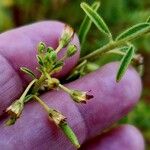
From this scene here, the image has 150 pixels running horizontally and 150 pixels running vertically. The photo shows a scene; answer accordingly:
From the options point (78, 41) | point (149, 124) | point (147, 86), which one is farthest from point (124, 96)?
point (147, 86)

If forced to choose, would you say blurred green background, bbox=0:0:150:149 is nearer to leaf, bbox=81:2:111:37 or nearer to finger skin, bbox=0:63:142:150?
finger skin, bbox=0:63:142:150

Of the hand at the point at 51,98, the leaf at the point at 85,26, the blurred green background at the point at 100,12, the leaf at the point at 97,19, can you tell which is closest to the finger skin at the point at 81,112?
the hand at the point at 51,98

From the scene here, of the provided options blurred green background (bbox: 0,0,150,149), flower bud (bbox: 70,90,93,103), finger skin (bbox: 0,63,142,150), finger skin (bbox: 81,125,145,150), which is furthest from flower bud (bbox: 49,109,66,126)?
blurred green background (bbox: 0,0,150,149)

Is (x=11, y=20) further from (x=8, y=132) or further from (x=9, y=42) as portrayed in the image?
(x=8, y=132)

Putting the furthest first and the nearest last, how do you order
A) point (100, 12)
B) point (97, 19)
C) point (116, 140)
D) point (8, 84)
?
point (100, 12)
point (116, 140)
point (8, 84)
point (97, 19)

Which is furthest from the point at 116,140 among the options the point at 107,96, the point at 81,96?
the point at 81,96

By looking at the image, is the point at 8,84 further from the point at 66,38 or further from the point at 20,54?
the point at 66,38
